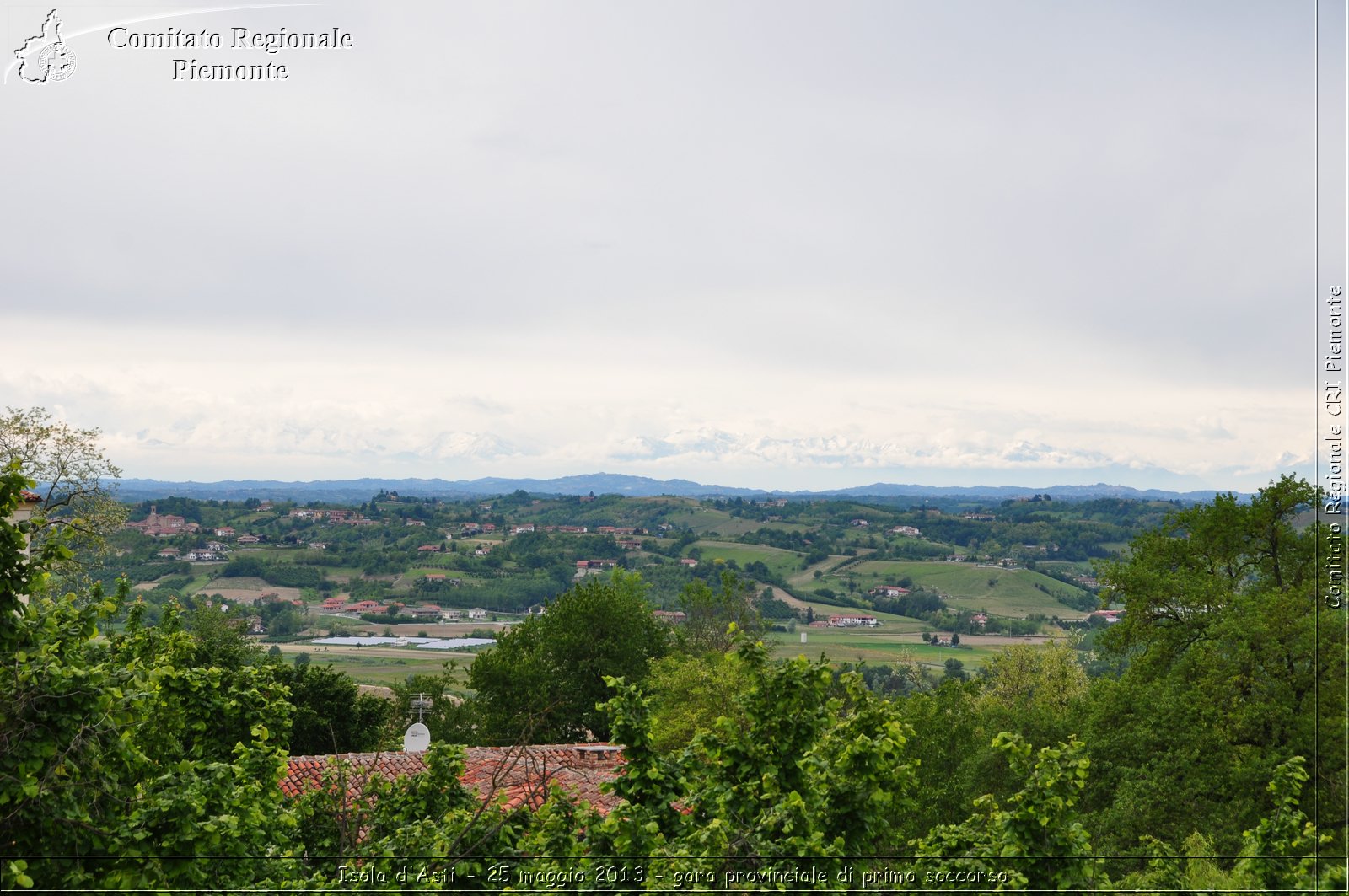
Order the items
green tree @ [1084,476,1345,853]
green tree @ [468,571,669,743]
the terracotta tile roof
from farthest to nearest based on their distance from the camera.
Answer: green tree @ [468,571,669,743] → green tree @ [1084,476,1345,853] → the terracotta tile roof

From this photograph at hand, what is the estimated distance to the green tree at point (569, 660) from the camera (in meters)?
40.2

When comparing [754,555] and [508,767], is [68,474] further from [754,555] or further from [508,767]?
[754,555]

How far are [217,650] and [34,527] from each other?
29.1 metres

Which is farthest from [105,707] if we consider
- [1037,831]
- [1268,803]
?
[1268,803]

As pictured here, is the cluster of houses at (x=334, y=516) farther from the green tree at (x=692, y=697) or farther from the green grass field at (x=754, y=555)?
the green tree at (x=692, y=697)

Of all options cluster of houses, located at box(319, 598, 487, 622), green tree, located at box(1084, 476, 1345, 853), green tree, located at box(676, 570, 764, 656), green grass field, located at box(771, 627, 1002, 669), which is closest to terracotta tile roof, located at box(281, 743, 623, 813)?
green tree, located at box(1084, 476, 1345, 853)

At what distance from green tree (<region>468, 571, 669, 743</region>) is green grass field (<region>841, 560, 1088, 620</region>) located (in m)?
82.6

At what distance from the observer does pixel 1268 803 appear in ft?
64.2

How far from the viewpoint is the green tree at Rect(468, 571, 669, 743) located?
4022 centimetres

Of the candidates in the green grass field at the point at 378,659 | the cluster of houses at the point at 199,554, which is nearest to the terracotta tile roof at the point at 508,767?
the green grass field at the point at 378,659

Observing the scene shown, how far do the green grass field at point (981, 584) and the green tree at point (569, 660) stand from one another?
82.6 meters

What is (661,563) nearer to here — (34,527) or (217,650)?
(217,650)

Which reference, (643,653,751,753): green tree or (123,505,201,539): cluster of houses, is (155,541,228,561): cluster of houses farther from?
(643,653,751,753): green tree

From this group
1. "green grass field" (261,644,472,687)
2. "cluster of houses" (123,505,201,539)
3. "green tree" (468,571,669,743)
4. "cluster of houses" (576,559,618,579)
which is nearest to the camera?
"green tree" (468,571,669,743)
